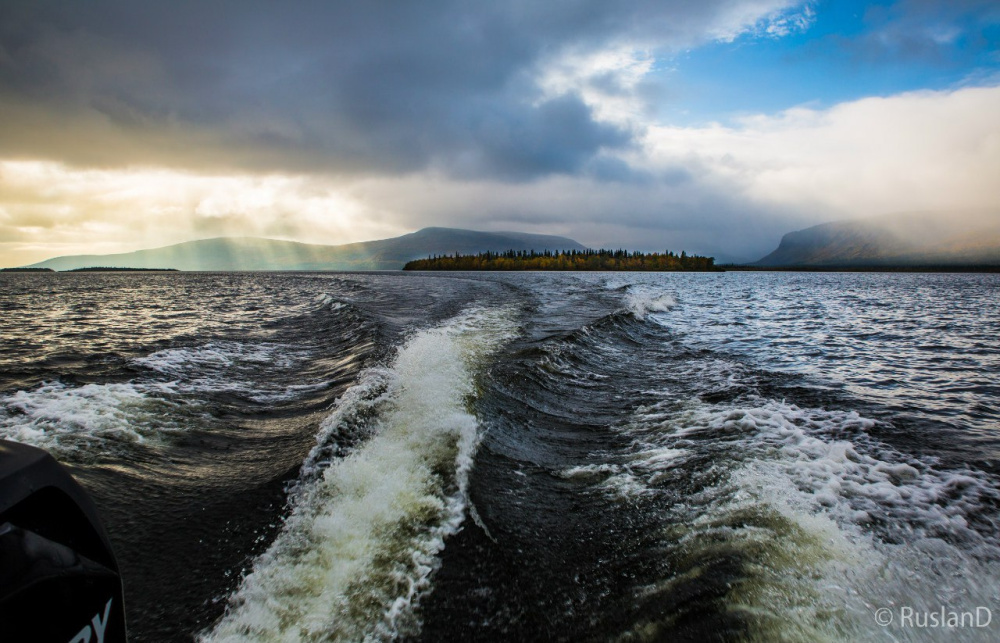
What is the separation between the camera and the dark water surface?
3229 millimetres

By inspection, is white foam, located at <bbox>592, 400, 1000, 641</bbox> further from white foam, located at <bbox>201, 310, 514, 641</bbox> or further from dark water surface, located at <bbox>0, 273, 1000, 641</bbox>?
white foam, located at <bbox>201, 310, 514, 641</bbox>

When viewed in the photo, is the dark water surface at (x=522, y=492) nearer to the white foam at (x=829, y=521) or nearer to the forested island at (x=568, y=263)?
the white foam at (x=829, y=521)

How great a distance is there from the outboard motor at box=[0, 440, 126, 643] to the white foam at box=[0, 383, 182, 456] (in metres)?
4.82

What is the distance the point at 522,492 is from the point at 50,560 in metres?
3.96

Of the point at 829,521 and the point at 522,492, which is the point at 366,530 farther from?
the point at 829,521

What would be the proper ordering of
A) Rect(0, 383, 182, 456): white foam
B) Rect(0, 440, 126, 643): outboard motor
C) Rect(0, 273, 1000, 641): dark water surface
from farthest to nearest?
Rect(0, 383, 182, 456): white foam
Rect(0, 273, 1000, 641): dark water surface
Rect(0, 440, 126, 643): outboard motor

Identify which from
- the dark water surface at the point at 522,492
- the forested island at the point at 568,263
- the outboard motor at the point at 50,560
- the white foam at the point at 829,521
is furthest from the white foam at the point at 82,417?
the forested island at the point at 568,263

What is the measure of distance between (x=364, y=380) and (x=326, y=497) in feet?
12.6

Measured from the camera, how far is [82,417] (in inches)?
255

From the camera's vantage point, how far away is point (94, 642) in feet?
6.43

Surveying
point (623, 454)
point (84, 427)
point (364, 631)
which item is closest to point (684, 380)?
point (623, 454)

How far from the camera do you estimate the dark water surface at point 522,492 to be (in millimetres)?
3229

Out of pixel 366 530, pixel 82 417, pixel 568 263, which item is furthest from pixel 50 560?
pixel 568 263

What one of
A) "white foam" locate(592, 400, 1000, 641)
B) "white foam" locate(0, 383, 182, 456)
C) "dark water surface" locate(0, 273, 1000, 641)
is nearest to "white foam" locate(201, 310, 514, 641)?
"dark water surface" locate(0, 273, 1000, 641)
